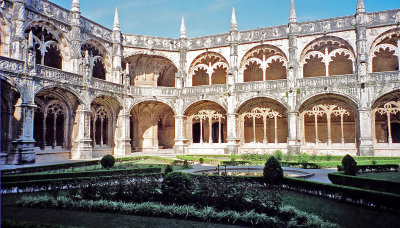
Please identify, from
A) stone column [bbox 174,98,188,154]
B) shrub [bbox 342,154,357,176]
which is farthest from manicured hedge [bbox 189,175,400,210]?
stone column [bbox 174,98,188,154]

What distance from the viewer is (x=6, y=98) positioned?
17.7 m

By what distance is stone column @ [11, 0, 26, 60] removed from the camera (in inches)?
714

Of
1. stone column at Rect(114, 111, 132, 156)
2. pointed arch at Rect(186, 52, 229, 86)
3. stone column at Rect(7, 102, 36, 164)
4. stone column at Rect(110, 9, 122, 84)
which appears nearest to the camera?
stone column at Rect(7, 102, 36, 164)

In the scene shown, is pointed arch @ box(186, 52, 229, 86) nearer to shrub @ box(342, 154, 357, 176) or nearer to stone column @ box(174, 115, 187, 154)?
stone column @ box(174, 115, 187, 154)

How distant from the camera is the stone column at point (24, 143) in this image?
17.4 metres

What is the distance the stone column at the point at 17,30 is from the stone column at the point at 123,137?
10.2 m

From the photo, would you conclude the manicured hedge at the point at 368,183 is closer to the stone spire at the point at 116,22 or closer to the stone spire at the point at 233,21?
the stone spire at the point at 233,21

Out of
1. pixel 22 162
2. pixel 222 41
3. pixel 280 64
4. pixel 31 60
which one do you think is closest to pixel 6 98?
pixel 31 60

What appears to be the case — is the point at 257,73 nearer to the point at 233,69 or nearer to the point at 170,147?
the point at 233,69

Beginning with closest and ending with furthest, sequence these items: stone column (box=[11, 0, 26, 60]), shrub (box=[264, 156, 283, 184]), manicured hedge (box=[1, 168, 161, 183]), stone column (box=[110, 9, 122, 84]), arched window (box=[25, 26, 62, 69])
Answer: shrub (box=[264, 156, 283, 184]), manicured hedge (box=[1, 168, 161, 183]), stone column (box=[11, 0, 26, 60]), arched window (box=[25, 26, 62, 69]), stone column (box=[110, 9, 122, 84])

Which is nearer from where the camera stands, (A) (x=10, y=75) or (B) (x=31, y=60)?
(A) (x=10, y=75)

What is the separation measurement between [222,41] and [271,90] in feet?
23.7

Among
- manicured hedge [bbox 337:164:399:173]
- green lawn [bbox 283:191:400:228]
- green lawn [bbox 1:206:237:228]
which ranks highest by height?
manicured hedge [bbox 337:164:399:173]

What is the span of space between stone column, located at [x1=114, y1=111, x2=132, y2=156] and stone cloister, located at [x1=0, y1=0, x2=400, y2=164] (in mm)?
94
